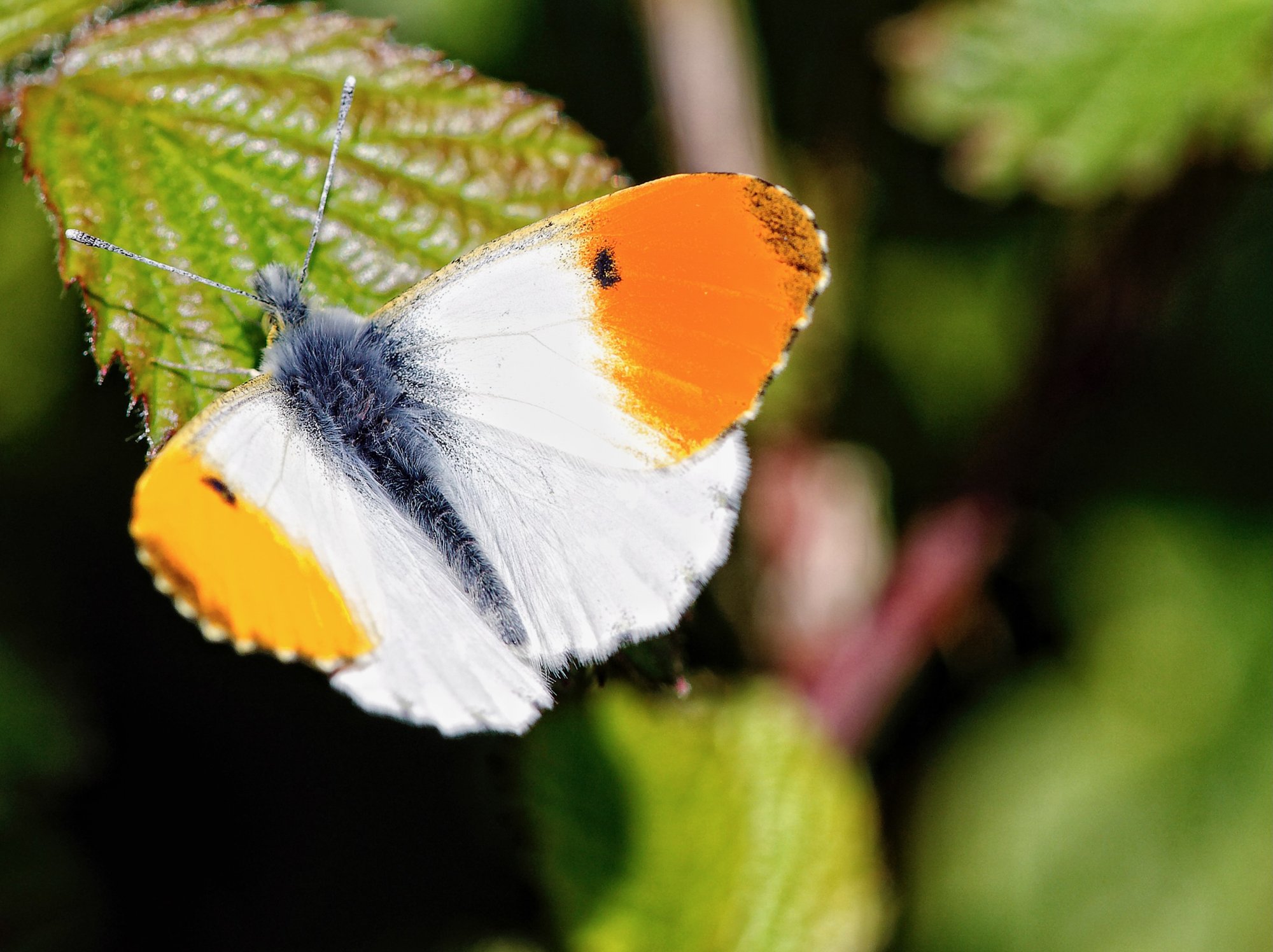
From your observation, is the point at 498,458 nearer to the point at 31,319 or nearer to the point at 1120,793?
the point at 31,319

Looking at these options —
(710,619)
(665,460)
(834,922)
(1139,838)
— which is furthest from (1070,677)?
(665,460)

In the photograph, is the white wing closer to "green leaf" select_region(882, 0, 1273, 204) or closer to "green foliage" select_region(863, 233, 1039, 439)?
"green leaf" select_region(882, 0, 1273, 204)

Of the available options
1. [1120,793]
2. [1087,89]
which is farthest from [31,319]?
[1120,793]

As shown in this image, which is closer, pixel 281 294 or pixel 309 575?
pixel 309 575

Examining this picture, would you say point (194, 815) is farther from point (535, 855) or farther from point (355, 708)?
point (535, 855)

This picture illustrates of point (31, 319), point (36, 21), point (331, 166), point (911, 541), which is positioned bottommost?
point (911, 541)

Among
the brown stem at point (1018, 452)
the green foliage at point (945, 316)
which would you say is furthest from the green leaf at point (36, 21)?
the green foliage at point (945, 316)

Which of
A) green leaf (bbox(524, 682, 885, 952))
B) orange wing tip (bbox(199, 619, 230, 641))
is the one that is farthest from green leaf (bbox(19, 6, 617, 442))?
green leaf (bbox(524, 682, 885, 952))
